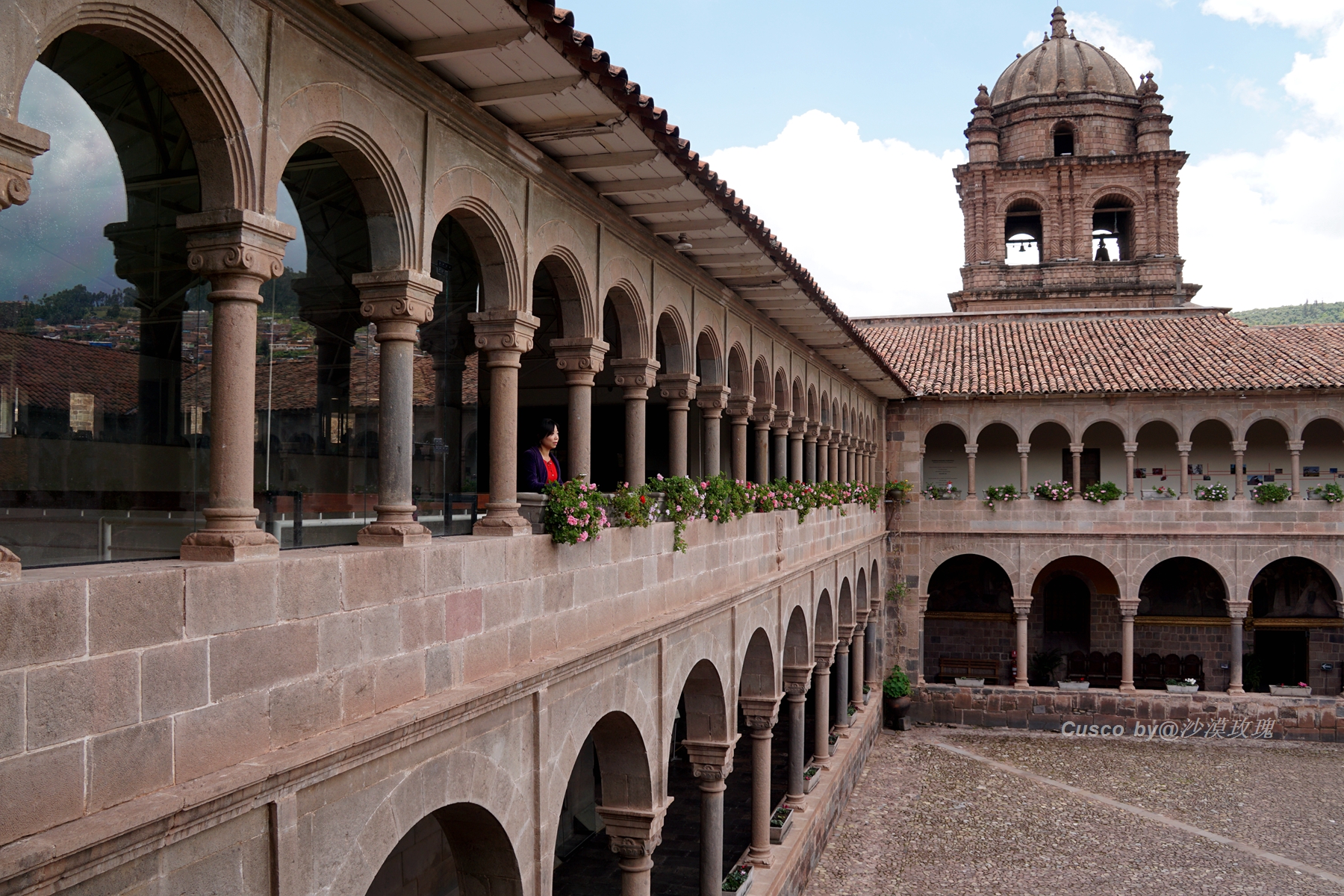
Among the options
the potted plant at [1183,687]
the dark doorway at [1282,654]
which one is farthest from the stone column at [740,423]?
the dark doorway at [1282,654]

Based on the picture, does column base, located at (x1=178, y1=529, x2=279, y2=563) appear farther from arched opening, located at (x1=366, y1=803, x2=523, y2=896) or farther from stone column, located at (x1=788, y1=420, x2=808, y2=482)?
stone column, located at (x1=788, y1=420, x2=808, y2=482)

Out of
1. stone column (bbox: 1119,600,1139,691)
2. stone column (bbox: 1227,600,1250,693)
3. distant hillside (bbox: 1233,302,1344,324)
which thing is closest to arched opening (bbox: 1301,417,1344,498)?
stone column (bbox: 1227,600,1250,693)

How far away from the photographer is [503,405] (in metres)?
6.79

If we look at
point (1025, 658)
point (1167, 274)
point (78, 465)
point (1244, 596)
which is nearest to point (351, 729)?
point (78, 465)

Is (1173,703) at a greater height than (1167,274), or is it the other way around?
(1167,274)

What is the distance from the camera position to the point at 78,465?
488 cm

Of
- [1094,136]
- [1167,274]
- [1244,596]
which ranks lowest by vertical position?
[1244,596]

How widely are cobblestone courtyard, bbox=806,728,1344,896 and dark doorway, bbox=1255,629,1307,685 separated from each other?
3.90 metres

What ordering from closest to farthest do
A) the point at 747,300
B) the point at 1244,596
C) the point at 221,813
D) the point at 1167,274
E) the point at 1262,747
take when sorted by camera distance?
the point at 221,813 < the point at 747,300 < the point at 1262,747 < the point at 1244,596 < the point at 1167,274

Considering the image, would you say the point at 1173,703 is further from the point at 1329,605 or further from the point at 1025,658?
the point at 1329,605

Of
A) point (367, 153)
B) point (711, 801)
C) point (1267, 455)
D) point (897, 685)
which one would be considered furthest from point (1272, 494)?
point (367, 153)

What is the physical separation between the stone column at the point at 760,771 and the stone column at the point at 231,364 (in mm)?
9755

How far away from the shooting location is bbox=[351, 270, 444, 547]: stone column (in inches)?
215

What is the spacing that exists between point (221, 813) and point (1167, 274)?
3241 centimetres
